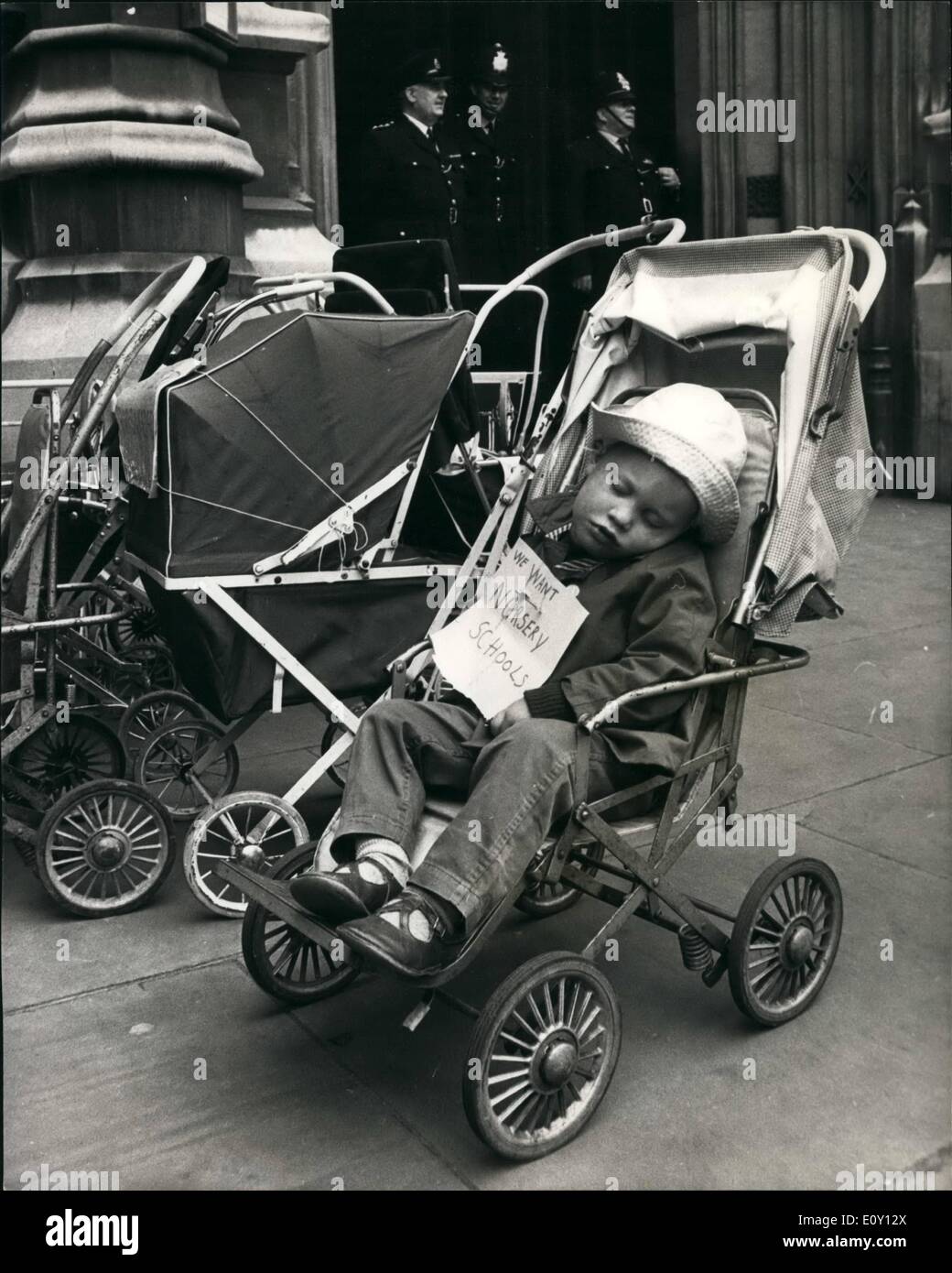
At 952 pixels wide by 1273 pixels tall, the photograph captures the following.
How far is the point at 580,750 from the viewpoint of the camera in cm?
315

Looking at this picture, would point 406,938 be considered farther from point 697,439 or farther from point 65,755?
point 65,755

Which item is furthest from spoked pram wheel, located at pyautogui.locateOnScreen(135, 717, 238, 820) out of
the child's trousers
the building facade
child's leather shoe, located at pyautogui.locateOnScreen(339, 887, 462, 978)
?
the building facade

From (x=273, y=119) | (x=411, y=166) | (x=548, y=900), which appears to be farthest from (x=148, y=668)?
(x=411, y=166)

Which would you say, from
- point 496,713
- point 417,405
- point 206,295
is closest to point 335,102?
point 206,295

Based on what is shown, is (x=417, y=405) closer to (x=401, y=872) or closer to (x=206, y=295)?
(x=206, y=295)

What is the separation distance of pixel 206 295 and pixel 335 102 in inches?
211

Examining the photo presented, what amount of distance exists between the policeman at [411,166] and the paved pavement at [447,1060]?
5088 mm

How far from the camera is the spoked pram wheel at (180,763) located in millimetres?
4867

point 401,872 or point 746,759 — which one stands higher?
point 401,872

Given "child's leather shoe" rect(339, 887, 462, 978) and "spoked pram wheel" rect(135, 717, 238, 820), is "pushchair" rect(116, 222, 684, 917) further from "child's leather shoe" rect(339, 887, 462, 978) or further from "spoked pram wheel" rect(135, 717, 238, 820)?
"child's leather shoe" rect(339, 887, 462, 978)

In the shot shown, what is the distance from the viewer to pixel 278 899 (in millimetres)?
3053

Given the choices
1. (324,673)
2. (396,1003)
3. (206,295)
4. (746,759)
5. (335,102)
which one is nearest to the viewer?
(396,1003)

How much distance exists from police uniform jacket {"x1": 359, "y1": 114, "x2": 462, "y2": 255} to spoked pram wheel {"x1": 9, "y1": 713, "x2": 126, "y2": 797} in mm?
4654

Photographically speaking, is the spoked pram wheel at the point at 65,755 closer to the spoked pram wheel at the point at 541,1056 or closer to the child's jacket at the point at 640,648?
the child's jacket at the point at 640,648
